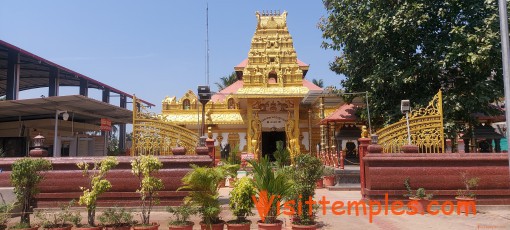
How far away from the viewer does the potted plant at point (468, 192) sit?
893 centimetres

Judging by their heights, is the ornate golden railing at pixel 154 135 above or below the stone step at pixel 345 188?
above

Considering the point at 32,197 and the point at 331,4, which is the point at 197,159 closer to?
the point at 32,197

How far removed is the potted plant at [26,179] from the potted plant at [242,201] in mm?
3904

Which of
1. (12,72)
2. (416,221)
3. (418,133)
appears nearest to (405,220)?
(416,221)

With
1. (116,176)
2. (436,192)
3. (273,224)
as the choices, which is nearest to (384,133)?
(436,192)

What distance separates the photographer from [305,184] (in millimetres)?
6957

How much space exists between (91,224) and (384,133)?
7860 millimetres

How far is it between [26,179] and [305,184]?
544 centimetres

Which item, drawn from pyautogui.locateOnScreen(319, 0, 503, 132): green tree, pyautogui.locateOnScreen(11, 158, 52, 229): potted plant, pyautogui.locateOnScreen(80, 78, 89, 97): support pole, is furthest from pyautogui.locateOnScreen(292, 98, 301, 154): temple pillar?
pyautogui.locateOnScreen(80, 78, 89, 97): support pole

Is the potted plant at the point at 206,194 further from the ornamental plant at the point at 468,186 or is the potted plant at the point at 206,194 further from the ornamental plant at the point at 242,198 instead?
the ornamental plant at the point at 468,186

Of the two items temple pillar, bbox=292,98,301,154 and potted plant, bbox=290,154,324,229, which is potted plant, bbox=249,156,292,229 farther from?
temple pillar, bbox=292,98,301,154

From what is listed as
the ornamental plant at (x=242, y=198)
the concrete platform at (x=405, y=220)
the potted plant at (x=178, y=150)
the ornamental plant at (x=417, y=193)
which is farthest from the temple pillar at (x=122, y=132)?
the ornamental plant at (x=242, y=198)

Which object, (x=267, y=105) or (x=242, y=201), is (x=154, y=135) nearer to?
(x=242, y=201)

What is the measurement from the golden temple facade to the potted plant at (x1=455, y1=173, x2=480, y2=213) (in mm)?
10856
